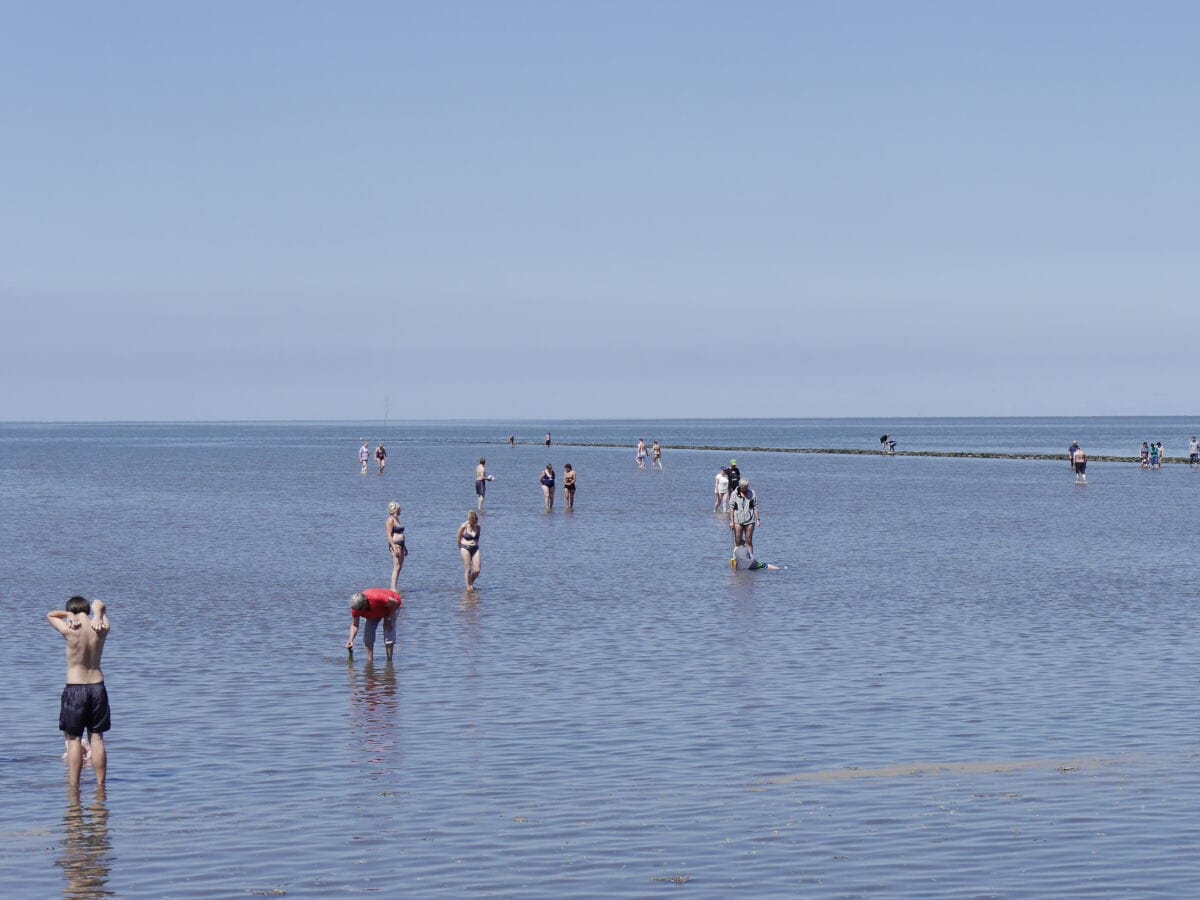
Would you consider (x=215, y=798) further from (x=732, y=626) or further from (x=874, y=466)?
(x=874, y=466)

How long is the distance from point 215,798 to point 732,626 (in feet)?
39.7

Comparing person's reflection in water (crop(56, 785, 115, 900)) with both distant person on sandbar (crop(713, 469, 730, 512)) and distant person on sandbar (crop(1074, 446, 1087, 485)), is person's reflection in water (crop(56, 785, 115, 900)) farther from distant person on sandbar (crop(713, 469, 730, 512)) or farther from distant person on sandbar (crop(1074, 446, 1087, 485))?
distant person on sandbar (crop(1074, 446, 1087, 485))

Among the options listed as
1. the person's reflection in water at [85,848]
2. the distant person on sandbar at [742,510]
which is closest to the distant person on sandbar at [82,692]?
the person's reflection in water at [85,848]

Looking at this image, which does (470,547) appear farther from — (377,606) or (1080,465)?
(1080,465)

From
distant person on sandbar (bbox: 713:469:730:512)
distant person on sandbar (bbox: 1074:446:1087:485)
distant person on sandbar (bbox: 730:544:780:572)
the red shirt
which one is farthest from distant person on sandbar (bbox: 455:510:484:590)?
distant person on sandbar (bbox: 1074:446:1087:485)

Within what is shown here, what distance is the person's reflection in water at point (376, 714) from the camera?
48.9 feet

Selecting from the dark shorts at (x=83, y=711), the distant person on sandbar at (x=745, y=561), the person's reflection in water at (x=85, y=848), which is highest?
the dark shorts at (x=83, y=711)

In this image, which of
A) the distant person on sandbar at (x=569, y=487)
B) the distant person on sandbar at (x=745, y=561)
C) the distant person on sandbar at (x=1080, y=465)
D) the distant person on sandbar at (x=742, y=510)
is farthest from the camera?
the distant person on sandbar at (x=1080, y=465)

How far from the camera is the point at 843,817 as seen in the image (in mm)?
12500

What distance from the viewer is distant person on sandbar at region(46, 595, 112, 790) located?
44.3ft

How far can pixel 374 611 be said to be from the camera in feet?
65.6

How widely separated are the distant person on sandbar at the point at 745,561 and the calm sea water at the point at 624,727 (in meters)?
0.83

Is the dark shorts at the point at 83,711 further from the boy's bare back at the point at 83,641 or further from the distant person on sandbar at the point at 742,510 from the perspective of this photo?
the distant person on sandbar at the point at 742,510

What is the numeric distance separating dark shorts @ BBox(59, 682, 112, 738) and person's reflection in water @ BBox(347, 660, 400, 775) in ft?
7.75
